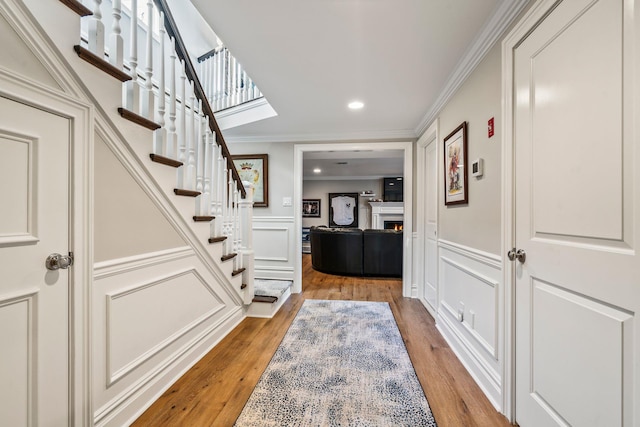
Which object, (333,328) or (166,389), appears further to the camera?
(333,328)

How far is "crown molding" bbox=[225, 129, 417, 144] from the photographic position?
3324 millimetres

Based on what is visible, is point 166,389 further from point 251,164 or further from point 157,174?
point 251,164

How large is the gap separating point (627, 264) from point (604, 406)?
496 millimetres

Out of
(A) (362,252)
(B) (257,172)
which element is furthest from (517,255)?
(A) (362,252)

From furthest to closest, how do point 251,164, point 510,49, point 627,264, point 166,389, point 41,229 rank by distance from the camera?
point 251,164 → point 166,389 → point 510,49 → point 41,229 → point 627,264

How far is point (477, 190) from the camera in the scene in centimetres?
175

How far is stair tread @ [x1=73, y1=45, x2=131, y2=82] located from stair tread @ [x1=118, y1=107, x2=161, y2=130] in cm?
15

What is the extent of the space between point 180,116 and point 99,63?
0.79 metres

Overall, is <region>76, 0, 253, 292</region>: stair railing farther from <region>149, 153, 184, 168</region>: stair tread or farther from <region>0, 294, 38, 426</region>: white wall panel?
<region>0, 294, 38, 426</region>: white wall panel

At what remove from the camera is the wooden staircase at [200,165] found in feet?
4.27

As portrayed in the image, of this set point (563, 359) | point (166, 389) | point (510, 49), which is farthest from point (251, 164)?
point (563, 359)

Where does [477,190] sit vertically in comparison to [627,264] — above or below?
above

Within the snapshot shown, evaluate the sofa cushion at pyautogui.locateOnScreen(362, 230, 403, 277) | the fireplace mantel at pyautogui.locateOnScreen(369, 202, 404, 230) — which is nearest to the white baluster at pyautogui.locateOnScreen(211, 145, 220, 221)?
the sofa cushion at pyautogui.locateOnScreen(362, 230, 403, 277)

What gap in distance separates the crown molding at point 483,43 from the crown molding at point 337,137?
2.98ft
